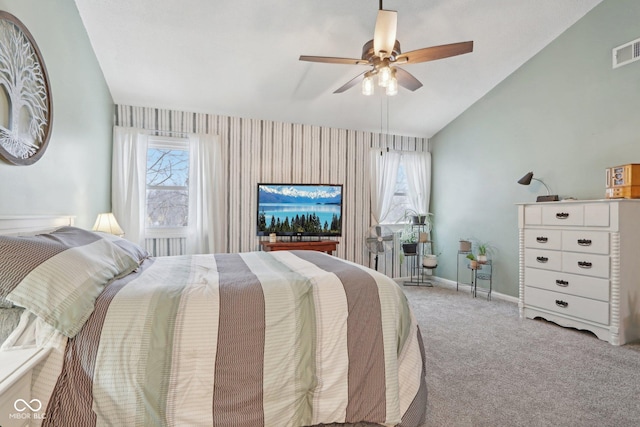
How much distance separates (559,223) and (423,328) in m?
1.64

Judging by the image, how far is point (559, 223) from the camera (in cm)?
288

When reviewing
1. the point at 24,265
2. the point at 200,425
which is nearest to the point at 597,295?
the point at 200,425

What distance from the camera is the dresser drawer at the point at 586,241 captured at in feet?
8.39

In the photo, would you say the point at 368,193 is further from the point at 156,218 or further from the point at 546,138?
the point at 156,218

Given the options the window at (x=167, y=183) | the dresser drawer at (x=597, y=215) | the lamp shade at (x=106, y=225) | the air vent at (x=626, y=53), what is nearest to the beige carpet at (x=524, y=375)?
the dresser drawer at (x=597, y=215)

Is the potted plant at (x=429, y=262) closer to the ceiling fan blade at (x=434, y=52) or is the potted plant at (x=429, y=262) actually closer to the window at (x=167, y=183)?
the ceiling fan blade at (x=434, y=52)

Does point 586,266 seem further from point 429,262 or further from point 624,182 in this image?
point 429,262

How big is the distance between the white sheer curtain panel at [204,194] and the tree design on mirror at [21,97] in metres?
1.89

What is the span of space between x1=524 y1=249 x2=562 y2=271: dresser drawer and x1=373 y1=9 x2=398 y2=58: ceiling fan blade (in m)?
2.46

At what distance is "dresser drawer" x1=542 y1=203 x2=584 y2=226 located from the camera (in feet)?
8.96

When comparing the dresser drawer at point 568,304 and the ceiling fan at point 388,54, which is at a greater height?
the ceiling fan at point 388,54

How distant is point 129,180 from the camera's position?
11.7ft

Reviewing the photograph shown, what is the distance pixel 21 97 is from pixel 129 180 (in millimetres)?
2007

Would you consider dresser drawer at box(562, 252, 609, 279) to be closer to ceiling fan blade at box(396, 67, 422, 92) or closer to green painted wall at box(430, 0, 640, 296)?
green painted wall at box(430, 0, 640, 296)
